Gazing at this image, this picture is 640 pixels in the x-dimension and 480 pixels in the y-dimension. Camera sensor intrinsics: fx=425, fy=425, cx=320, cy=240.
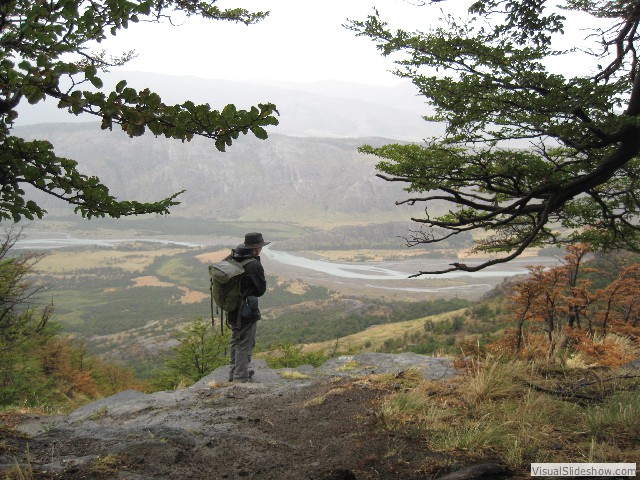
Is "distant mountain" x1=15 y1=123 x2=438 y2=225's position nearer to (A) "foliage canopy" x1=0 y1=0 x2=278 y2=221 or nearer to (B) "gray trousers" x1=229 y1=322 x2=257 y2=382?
(B) "gray trousers" x1=229 y1=322 x2=257 y2=382

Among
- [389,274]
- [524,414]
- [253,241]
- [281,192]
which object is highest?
[281,192]

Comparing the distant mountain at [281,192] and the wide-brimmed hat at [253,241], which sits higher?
the distant mountain at [281,192]

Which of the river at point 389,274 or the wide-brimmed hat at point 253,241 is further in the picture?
the river at point 389,274

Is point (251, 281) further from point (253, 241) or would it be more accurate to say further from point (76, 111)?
point (76, 111)

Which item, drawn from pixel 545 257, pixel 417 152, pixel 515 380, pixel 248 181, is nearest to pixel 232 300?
pixel 417 152

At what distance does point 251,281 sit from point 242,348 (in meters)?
1.25

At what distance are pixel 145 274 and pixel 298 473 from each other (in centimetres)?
8798

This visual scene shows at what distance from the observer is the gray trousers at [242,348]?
7.18 meters

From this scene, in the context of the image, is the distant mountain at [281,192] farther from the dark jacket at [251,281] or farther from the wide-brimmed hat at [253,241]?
the dark jacket at [251,281]

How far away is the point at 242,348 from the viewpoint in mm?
7219

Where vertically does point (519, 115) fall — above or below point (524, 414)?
above

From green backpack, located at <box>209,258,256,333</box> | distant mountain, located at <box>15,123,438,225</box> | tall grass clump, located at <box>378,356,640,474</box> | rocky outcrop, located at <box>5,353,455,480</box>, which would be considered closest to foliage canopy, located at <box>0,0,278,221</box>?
rocky outcrop, located at <box>5,353,455,480</box>

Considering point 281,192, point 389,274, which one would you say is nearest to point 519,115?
point 389,274

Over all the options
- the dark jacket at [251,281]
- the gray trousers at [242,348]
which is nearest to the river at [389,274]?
the gray trousers at [242,348]
